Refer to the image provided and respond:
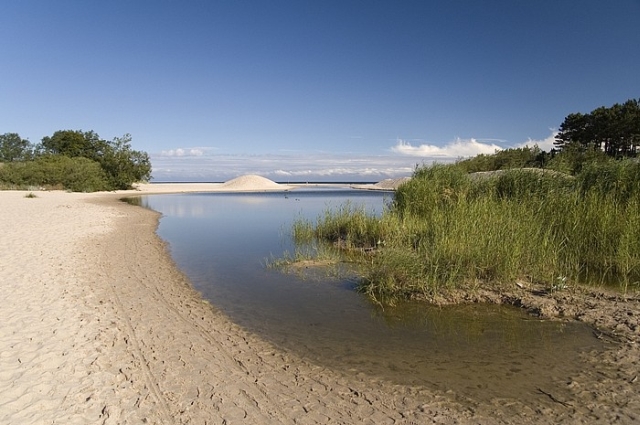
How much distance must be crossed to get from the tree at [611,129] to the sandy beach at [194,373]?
4332 centimetres

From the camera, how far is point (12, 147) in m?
88.2

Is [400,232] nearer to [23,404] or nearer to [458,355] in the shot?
[458,355]

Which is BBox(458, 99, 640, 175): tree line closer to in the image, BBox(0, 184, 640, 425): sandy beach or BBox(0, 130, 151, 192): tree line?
BBox(0, 184, 640, 425): sandy beach

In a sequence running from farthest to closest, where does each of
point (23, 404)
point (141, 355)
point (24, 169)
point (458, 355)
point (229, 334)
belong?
point (24, 169), point (229, 334), point (458, 355), point (141, 355), point (23, 404)

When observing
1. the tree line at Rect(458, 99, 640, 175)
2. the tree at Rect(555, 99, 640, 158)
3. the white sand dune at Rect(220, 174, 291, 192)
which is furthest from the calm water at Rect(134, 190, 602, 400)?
the white sand dune at Rect(220, 174, 291, 192)

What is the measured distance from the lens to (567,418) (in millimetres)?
4254

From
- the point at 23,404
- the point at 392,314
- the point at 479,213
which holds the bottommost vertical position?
the point at 392,314

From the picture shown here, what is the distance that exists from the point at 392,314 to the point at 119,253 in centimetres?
977

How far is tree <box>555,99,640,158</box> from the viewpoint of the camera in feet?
141

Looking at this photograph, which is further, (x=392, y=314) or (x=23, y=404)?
(x=392, y=314)

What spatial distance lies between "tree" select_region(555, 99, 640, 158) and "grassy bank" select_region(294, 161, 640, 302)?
3333cm

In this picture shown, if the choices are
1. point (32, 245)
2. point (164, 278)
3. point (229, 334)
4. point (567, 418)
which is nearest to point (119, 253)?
point (32, 245)

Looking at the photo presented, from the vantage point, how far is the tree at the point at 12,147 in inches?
3219

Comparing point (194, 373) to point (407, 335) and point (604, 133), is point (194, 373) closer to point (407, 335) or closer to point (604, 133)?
point (407, 335)
